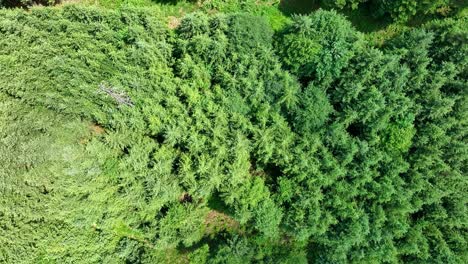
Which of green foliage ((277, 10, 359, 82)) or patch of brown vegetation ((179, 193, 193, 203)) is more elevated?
green foliage ((277, 10, 359, 82))

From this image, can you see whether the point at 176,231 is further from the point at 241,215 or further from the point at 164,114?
the point at 164,114

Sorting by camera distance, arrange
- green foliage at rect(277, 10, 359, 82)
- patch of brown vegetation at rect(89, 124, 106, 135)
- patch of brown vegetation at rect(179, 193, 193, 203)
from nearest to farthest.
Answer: green foliage at rect(277, 10, 359, 82) → patch of brown vegetation at rect(89, 124, 106, 135) → patch of brown vegetation at rect(179, 193, 193, 203)

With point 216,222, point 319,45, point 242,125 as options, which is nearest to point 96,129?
point 242,125

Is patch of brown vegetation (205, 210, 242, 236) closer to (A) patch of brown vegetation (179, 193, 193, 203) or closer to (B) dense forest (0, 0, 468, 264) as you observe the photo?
(A) patch of brown vegetation (179, 193, 193, 203)

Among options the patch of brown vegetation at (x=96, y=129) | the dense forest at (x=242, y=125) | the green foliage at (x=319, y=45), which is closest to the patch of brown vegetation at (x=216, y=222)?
the dense forest at (x=242, y=125)

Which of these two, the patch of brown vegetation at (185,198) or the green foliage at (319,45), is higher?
the green foliage at (319,45)

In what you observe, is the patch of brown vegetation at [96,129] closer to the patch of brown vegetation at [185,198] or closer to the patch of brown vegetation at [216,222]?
the patch of brown vegetation at [185,198]

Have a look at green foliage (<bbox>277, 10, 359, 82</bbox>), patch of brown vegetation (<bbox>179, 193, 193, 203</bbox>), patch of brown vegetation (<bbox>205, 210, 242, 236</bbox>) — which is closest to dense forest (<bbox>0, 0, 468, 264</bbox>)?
green foliage (<bbox>277, 10, 359, 82</bbox>)

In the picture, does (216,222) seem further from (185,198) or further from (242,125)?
(242,125)

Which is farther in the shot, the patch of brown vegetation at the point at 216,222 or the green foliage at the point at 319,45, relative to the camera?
the patch of brown vegetation at the point at 216,222
